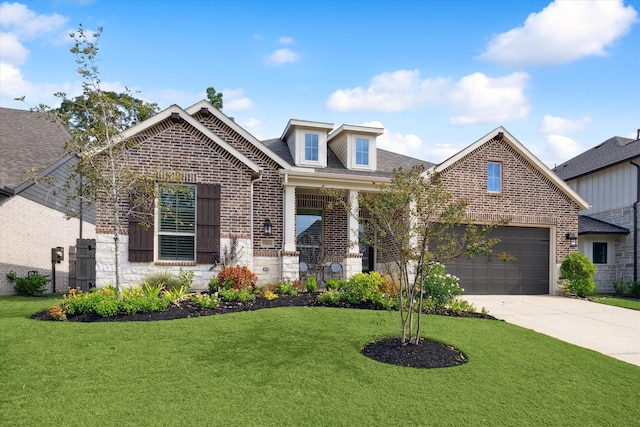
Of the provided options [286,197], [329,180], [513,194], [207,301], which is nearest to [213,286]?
[207,301]

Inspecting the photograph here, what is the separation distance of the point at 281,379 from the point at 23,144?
1554 cm

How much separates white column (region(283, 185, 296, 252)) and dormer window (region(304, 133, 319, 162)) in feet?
6.95

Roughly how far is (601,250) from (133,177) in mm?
17466

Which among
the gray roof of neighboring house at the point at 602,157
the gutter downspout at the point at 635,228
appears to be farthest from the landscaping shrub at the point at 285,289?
the gray roof of neighboring house at the point at 602,157

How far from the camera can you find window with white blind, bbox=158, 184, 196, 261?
1123cm

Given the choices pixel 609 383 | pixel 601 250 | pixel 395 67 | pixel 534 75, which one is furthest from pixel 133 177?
pixel 601 250

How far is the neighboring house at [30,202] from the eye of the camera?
13242 mm

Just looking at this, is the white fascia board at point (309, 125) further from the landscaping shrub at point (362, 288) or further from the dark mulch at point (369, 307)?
the landscaping shrub at point (362, 288)

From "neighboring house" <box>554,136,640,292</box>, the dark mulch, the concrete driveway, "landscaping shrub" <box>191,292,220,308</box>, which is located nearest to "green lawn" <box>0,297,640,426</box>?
the dark mulch

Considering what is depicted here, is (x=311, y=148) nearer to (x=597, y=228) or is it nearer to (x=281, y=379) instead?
(x=281, y=379)

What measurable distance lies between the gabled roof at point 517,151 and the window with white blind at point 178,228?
7.82 metres

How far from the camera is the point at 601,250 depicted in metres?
17.8

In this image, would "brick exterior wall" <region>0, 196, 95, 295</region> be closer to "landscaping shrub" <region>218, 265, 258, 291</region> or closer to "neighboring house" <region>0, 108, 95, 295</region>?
"neighboring house" <region>0, 108, 95, 295</region>

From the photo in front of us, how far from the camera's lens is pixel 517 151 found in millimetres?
15078
